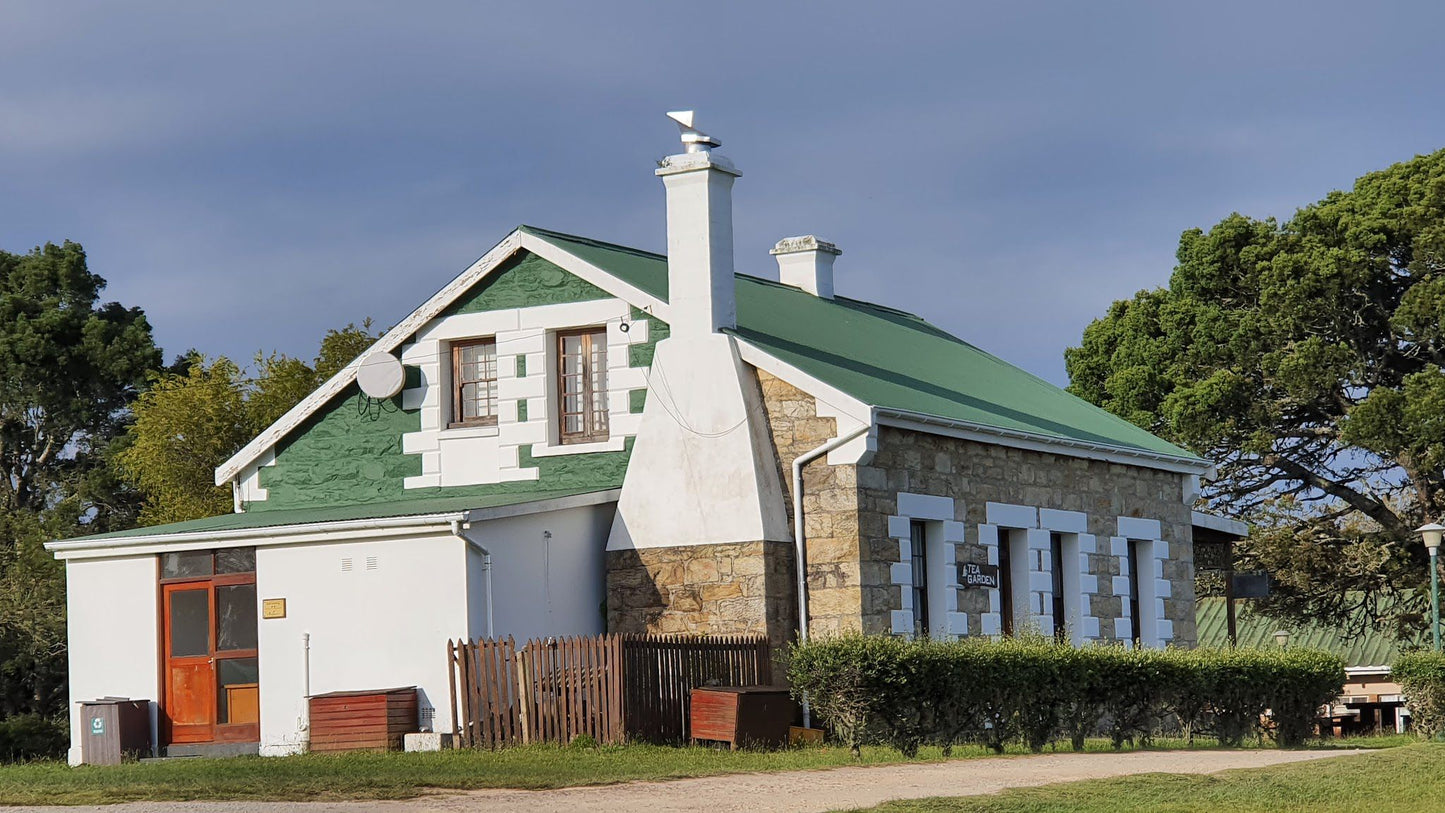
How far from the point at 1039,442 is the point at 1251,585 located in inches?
274

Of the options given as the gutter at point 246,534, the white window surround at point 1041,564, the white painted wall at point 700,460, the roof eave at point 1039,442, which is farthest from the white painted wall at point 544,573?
the white window surround at point 1041,564

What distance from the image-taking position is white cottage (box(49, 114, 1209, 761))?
20.4 meters

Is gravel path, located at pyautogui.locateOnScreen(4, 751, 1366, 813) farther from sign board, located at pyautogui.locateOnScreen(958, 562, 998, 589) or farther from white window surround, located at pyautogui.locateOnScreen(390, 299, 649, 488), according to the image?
white window surround, located at pyautogui.locateOnScreen(390, 299, 649, 488)

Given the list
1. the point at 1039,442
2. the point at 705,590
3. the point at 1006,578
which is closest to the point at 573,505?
the point at 705,590

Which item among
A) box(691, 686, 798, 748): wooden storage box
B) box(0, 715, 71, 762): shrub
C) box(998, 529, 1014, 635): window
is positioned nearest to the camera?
box(691, 686, 798, 748): wooden storage box

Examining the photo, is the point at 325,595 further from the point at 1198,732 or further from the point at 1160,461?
the point at 1160,461

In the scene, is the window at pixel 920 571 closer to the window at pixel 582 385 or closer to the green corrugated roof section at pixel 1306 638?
the window at pixel 582 385

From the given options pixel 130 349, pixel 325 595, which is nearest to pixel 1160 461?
pixel 325 595

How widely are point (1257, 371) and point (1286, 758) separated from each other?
20948 mm

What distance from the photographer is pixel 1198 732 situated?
21109 millimetres

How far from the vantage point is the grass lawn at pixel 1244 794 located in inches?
517

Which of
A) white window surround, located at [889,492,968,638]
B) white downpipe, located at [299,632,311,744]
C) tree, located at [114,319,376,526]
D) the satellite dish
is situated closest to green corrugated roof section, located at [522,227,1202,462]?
white window surround, located at [889,492,968,638]

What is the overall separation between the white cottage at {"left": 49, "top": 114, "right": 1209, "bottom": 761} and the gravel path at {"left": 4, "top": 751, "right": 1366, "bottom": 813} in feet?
14.0

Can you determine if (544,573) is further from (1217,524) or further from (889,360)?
(1217,524)
